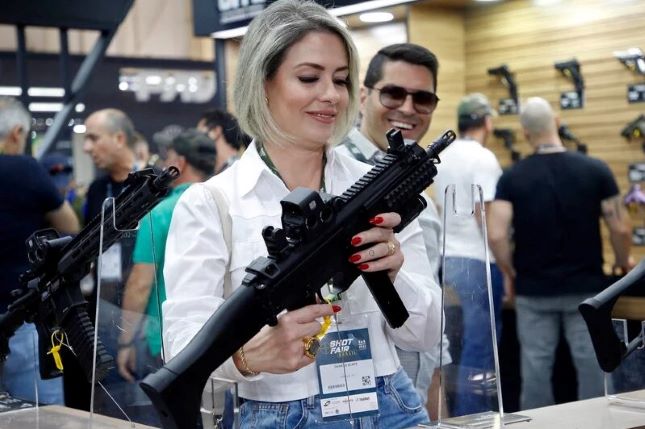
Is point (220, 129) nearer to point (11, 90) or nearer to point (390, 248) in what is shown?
point (11, 90)

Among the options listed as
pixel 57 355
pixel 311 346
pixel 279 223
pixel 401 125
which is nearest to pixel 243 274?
pixel 279 223

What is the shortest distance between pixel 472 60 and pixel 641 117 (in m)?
1.35

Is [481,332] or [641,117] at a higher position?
[641,117]

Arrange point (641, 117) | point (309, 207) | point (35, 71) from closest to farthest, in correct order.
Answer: point (309, 207), point (641, 117), point (35, 71)

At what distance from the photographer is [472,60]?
256 inches

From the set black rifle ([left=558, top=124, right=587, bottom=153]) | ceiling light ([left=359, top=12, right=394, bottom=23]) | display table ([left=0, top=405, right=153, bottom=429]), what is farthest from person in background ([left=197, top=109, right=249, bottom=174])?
display table ([left=0, top=405, right=153, bottom=429])

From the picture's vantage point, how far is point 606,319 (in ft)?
6.25

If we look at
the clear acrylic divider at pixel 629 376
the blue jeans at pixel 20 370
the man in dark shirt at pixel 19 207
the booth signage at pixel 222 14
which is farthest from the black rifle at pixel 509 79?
the clear acrylic divider at pixel 629 376

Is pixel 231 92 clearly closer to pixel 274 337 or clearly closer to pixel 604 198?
pixel 274 337

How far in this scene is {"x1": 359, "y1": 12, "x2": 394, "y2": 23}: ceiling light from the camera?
5.89m

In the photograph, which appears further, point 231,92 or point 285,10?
point 231,92

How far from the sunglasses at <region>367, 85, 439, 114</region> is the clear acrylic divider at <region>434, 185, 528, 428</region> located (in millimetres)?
1036

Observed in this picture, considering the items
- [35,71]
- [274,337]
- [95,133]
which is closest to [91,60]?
[35,71]

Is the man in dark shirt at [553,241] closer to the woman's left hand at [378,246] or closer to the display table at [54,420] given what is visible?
the display table at [54,420]
